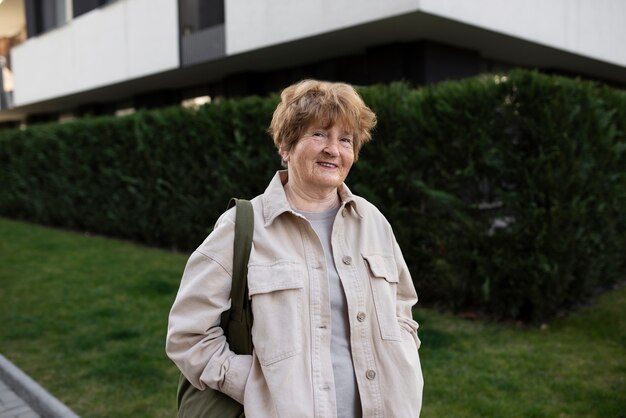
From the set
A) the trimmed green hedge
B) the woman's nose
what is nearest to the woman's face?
the woman's nose

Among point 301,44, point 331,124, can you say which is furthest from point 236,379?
point 301,44

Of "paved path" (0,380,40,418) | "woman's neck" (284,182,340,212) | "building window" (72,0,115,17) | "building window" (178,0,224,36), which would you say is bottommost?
"paved path" (0,380,40,418)

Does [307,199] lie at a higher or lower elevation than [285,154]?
lower

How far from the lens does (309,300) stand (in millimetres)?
1959

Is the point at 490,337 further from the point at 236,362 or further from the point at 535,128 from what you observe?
Result: the point at 236,362

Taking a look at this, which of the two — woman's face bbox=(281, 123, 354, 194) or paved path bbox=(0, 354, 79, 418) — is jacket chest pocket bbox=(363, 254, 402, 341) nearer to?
woman's face bbox=(281, 123, 354, 194)

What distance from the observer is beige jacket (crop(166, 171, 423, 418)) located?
1.90 metres

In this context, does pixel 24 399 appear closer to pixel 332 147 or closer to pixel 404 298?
pixel 404 298

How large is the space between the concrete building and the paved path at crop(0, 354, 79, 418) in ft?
26.5

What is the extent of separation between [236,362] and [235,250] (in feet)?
1.24

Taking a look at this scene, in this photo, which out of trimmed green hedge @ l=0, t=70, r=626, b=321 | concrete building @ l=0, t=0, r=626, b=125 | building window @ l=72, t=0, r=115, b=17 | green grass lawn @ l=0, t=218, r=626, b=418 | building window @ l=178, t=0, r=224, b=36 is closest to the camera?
green grass lawn @ l=0, t=218, r=626, b=418

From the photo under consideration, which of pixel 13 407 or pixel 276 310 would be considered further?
pixel 13 407

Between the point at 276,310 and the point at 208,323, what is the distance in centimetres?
24

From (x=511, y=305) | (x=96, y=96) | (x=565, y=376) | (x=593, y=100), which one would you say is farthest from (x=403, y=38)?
(x=96, y=96)
